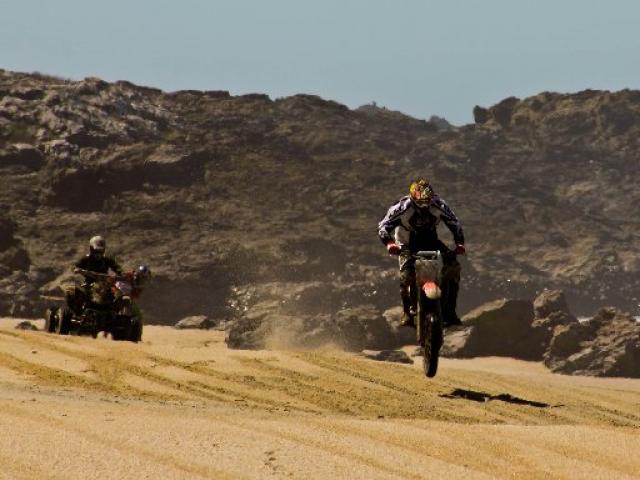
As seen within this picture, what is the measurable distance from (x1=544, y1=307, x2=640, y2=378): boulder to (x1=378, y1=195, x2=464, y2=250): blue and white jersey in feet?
49.2

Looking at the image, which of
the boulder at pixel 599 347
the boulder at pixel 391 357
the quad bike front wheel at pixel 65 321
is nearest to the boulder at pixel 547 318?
the boulder at pixel 599 347

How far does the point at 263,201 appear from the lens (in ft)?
165

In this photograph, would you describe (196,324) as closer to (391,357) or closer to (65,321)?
(391,357)

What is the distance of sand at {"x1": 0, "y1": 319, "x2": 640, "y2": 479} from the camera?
571 cm

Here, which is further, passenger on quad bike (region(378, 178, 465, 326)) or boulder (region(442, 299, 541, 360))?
boulder (region(442, 299, 541, 360))

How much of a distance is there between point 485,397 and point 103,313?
623 cm

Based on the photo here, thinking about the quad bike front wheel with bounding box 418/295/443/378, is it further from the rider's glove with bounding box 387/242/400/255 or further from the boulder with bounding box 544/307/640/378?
the boulder with bounding box 544/307/640/378

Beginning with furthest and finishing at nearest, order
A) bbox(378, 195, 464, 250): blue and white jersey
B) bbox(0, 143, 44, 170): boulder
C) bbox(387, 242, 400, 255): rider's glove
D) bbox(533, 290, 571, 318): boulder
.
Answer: bbox(0, 143, 44, 170): boulder → bbox(533, 290, 571, 318): boulder → bbox(378, 195, 464, 250): blue and white jersey → bbox(387, 242, 400, 255): rider's glove

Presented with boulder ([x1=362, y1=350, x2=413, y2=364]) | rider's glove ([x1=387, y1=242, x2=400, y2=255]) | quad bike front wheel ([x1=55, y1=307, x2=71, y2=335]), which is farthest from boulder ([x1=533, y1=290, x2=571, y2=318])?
rider's glove ([x1=387, y1=242, x2=400, y2=255])

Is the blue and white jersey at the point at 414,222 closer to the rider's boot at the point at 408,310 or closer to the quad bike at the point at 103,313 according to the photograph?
Result: the rider's boot at the point at 408,310

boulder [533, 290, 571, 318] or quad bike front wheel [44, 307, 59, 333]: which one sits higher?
boulder [533, 290, 571, 318]

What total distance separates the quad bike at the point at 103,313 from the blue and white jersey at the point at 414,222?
22.8ft

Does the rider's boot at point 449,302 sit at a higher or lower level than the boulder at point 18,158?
lower

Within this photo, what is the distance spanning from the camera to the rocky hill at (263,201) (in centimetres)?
Answer: 4034
